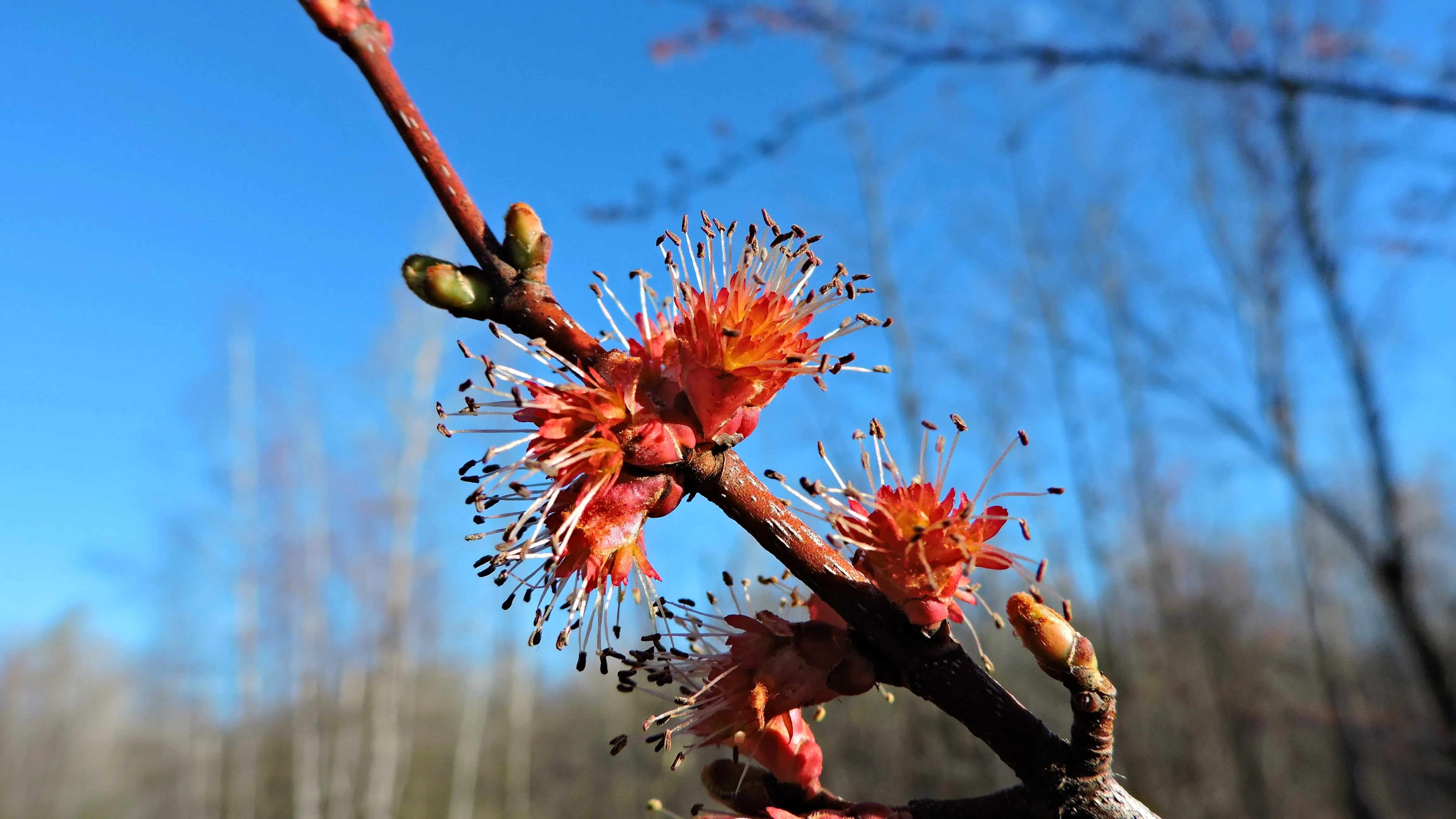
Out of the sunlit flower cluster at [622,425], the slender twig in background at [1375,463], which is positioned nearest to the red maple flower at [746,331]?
the sunlit flower cluster at [622,425]

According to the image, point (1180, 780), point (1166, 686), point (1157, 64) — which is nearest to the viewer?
point (1157, 64)

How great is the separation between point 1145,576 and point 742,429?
43.7 feet

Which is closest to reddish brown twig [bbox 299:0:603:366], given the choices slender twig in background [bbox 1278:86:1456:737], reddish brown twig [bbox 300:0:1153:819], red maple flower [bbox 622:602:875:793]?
reddish brown twig [bbox 300:0:1153:819]

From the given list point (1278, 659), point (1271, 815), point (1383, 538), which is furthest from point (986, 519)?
point (1278, 659)

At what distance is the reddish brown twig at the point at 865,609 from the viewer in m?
0.96

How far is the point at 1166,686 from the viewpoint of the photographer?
34.3 feet

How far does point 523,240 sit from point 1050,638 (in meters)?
0.83

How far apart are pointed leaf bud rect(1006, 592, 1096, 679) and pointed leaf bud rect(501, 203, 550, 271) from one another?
0.75 m

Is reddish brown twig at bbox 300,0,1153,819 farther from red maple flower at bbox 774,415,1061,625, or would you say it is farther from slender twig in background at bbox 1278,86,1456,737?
slender twig in background at bbox 1278,86,1456,737

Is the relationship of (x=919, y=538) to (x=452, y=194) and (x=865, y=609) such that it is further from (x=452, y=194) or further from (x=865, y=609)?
(x=452, y=194)

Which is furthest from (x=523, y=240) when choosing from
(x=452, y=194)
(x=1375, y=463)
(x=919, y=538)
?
(x=1375, y=463)

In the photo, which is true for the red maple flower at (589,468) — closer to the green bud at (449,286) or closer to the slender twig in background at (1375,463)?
the green bud at (449,286)

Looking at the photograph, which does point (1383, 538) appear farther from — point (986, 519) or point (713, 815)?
point (713, 815)

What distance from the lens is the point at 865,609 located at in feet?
3.38
